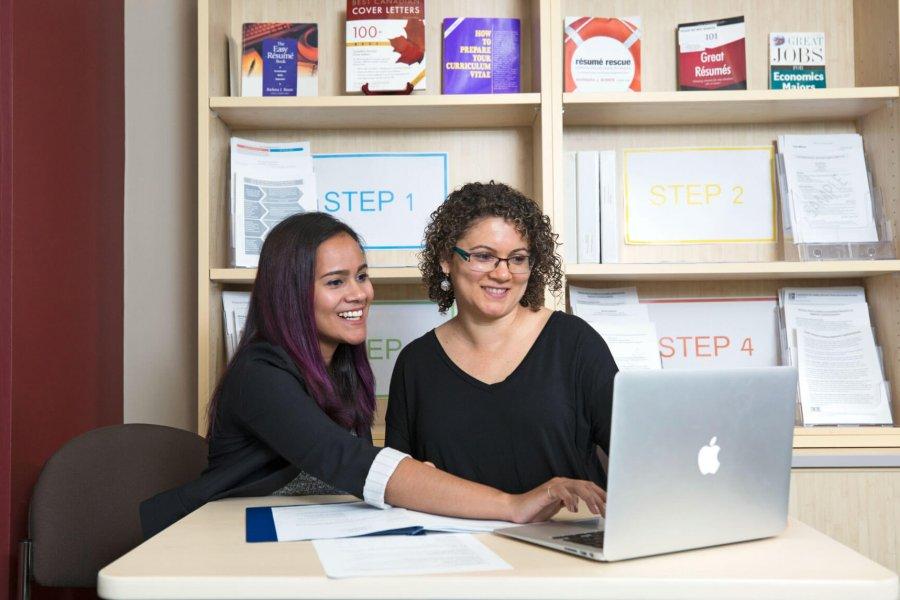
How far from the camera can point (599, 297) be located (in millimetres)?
2768

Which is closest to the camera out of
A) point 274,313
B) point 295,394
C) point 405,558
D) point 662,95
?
point 405,558

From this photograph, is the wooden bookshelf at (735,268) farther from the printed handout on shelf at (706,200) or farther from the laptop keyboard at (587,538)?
the laptop keyboard at (587,538)

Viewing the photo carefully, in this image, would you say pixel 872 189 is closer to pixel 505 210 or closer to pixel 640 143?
pixel 640 143

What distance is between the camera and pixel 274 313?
181 cm

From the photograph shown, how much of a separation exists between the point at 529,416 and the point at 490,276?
333 millimetres

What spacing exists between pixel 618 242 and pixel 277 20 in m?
1.28

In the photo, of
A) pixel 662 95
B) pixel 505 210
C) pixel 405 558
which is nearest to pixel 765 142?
pixel 662 95

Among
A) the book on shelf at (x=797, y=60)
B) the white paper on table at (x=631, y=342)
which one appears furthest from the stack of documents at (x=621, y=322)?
the book on shelf at (x=797, y=60)

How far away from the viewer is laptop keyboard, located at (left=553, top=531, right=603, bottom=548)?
3.85 ft

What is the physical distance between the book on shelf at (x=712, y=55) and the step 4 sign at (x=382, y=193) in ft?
2.72

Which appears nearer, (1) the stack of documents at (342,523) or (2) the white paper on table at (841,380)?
(1) the stack of documents at (342,523)

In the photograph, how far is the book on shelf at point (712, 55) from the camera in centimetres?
276

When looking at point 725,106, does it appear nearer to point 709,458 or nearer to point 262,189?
point 262,189

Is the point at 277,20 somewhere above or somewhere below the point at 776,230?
above
